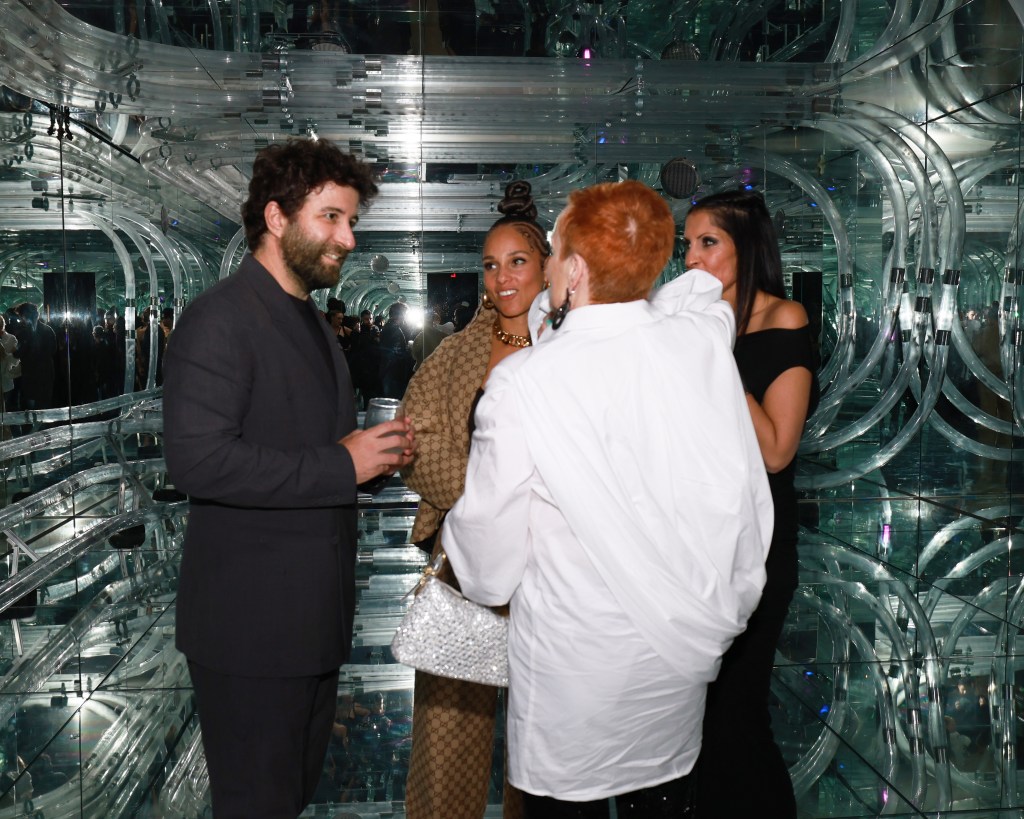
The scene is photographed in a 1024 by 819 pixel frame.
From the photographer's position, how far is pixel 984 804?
9.25 ft

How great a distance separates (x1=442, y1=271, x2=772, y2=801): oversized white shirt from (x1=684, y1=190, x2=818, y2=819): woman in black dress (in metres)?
0.62

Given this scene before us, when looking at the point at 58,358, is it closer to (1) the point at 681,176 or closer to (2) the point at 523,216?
(1) the point at 681,176

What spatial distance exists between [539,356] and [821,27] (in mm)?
6730

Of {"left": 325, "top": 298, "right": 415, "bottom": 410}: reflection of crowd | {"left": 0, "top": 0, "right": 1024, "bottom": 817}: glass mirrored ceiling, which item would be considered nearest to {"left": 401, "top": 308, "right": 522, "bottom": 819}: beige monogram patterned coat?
{"left": 0, "top": 0, "right": 1024, "bottom": 817}: glass mirrored ceiling

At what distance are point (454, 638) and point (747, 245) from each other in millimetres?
1265

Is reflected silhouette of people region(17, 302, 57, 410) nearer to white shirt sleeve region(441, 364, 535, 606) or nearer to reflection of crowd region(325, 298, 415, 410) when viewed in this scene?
reflection of crowd region(325, 298, 415, 410)

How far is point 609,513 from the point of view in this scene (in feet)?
5.46

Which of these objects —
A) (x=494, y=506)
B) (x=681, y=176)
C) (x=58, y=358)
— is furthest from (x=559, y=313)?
(x=681, y=176)

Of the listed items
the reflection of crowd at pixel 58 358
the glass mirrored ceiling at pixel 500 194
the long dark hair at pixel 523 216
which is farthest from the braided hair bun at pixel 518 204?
the reflection of crowd at pixel 58 358

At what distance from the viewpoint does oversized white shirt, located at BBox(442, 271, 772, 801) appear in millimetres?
1659

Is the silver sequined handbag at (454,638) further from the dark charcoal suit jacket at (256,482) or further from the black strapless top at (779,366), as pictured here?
the black strapless top at (779,366)

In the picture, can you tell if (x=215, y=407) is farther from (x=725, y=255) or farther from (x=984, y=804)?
(x=984, y=804)

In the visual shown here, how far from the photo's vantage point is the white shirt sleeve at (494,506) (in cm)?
165

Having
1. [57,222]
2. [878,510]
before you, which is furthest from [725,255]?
[878,510]
